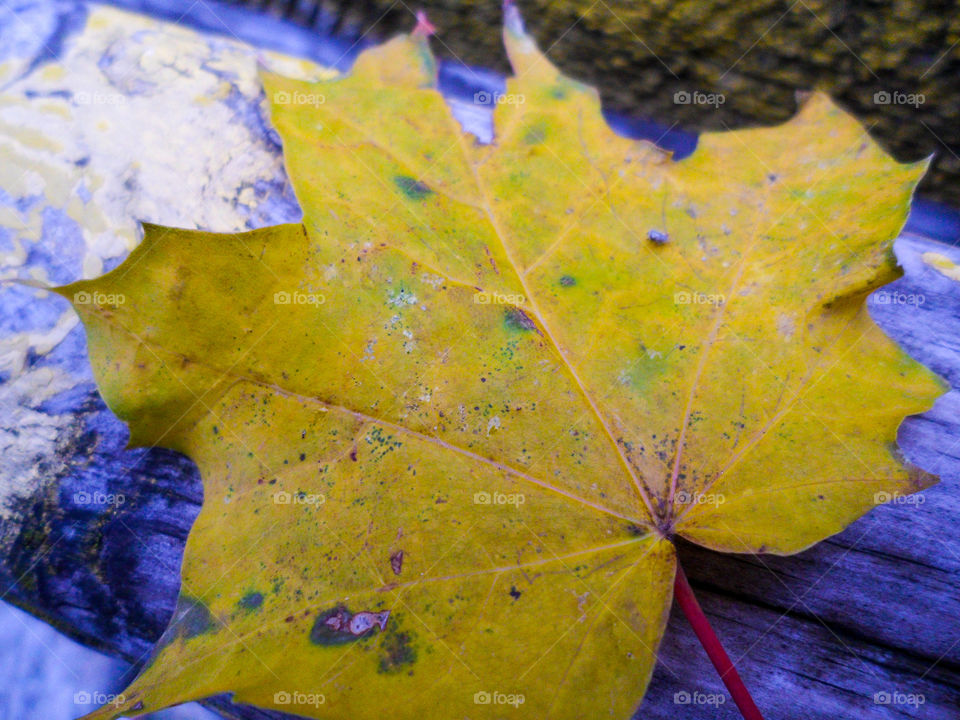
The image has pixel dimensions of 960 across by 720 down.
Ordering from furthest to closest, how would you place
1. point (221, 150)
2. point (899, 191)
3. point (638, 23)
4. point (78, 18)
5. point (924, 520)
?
point (638, 23)
point (78, 18)
point (221, 150)
point (924, 520)
point (899, 191)

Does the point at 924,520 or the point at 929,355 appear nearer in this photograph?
the point at 924,520

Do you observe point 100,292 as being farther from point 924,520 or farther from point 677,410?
point 924,520

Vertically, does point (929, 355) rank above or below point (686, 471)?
above

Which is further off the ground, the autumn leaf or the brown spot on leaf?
the autumn leaf

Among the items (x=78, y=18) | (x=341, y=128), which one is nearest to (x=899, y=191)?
(x=341, y=128)

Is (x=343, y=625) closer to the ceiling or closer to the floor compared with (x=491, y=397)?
closer to the floor

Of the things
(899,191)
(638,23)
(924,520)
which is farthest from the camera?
(638,23)

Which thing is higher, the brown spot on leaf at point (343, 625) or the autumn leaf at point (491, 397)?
the autumn leaf at point (491, 397)

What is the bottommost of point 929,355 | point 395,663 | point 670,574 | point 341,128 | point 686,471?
point 395,663
